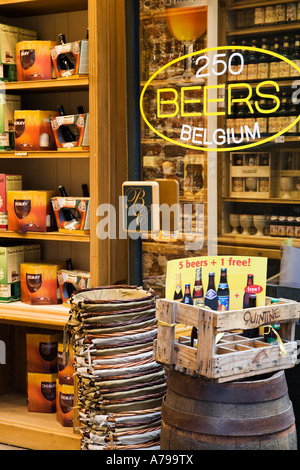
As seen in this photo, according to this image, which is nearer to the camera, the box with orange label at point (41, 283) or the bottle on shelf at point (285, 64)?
the bottle on shelf at point (285, 64)

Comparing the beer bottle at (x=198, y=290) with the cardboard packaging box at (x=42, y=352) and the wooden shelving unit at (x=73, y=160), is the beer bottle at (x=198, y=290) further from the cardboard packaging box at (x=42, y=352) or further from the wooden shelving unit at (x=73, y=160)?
the cardboard packaging box at (x=42, y=352)

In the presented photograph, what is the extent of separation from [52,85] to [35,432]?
199 centimetres

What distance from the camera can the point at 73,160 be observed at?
13.3ft

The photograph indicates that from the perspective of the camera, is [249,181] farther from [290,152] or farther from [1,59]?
[1,59]

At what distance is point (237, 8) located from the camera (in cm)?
320

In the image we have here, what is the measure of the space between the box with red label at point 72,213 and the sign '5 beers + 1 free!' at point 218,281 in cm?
131

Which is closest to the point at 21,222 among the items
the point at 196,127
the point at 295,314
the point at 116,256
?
the point at 116,256

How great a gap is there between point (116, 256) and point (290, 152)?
1.14 metres

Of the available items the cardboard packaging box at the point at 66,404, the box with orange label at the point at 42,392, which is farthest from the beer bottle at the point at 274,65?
the box with orange label at the point at 42,392

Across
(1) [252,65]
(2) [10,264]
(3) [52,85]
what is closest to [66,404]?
(2) [10,264]

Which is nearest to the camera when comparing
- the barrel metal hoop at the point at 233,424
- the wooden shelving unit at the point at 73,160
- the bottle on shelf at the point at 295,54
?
the barrel metal hoop at the point at 233,424

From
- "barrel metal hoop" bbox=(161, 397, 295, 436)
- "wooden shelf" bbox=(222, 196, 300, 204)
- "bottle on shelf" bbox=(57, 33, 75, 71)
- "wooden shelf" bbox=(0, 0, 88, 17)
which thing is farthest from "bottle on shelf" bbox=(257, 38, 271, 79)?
"barrel metal hoop" bbox=(161, 397, 295, 436)

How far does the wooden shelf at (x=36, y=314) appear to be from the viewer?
359cm
